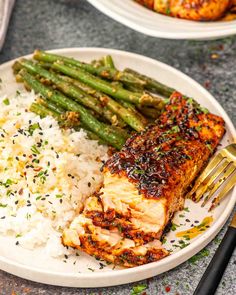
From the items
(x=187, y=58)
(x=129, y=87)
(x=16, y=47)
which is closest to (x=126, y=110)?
(x=129, y=87)

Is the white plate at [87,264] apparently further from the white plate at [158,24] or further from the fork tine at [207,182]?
the white plate at [158,24]

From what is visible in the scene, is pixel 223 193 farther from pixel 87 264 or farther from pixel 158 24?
pixel 158 24

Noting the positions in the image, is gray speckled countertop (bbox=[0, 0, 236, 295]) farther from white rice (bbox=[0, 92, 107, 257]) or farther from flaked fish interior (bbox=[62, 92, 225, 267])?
white rice (bbox=[0, 92, 107, 257])

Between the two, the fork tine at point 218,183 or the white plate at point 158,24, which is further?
the white plate at point 158,24

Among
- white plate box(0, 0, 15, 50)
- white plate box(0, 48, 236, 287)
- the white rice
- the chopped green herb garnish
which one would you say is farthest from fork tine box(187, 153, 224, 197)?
white plate box(0, 0, 15, 50)

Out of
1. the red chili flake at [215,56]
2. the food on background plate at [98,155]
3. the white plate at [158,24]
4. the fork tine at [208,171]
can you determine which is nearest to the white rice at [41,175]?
the food on background plate at [98,155]

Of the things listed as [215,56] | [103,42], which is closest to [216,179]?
[215,56]
